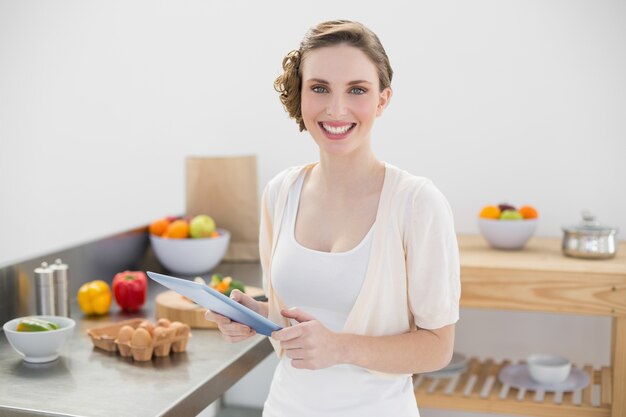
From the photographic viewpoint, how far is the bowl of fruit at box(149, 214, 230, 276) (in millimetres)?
2686

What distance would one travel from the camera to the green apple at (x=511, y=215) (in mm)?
2559

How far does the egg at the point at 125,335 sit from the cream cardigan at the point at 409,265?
2.19 ft

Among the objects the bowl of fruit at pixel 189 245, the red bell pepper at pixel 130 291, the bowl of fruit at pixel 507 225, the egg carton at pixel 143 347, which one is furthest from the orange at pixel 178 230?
the bowl of fruit at pixel 507 225

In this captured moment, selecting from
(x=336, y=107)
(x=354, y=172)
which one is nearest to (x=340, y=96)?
(x=336, y=107)

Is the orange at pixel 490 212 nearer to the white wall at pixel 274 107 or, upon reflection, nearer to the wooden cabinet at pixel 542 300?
the wooden cabinet at pixel 542 300

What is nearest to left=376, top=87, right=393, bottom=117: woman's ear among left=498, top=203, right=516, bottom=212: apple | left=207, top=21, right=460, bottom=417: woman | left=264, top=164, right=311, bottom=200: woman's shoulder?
left=207, top=21, right=460, bottom=417: woman

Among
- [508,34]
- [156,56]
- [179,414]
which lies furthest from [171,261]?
[508,34]

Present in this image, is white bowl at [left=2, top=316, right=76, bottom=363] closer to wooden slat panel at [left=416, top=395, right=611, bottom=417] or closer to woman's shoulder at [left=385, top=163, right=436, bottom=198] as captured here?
woman's shoulder at [left=385, top=163, right=436, bottom=198]

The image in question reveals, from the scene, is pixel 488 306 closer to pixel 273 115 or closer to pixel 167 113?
pixel 273 115

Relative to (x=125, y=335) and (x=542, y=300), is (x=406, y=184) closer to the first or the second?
(x=125, y=335)

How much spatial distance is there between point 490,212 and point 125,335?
1263mm

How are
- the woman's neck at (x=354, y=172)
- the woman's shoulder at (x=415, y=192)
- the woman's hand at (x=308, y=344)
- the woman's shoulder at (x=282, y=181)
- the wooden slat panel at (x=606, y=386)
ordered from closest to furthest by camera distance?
the woman's hand at (x=308, y=344)
the woman's shoulder at (x=415, y=192)
the woman's neck at (x=354, y=172)
the woman's shoulder at (x=282, y=181)
the wooden slat panel at (x=606, y=386)

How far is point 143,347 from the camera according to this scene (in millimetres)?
1845

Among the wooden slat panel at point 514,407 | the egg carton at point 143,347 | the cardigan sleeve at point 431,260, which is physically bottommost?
the wooden slat panel at point 514,407
